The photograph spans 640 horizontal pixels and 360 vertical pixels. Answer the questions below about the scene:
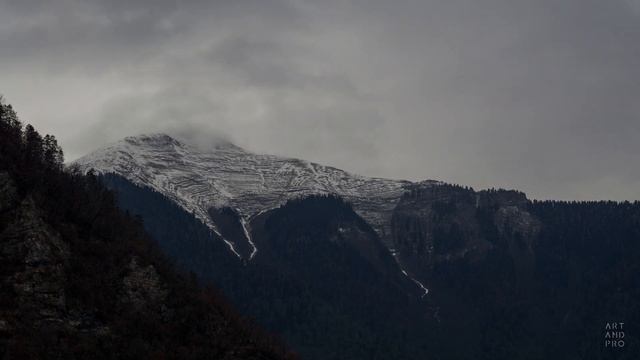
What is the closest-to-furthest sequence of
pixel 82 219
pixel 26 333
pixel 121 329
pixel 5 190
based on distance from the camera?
pixel 26 333
pixel 121 329
pixel 5 190
pixel 82 219

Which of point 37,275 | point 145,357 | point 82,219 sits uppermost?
point 82,219

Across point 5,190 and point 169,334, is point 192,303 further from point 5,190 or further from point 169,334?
point 5,190

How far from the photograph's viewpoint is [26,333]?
15162 centimetres

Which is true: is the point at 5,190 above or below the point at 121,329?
above

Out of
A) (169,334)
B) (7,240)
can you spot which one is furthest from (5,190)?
(169,334)

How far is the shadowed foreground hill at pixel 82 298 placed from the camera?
A: 156 metres

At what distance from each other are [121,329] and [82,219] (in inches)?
1568

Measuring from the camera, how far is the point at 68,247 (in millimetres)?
182125

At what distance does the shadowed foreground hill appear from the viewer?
156 metres

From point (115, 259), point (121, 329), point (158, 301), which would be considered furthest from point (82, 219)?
point (121, 329)

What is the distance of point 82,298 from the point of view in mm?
170250

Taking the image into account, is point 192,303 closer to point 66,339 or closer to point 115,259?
point 115,259

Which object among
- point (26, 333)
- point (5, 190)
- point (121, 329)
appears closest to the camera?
point (26, 333)

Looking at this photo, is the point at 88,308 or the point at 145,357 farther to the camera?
the point at 88,308
